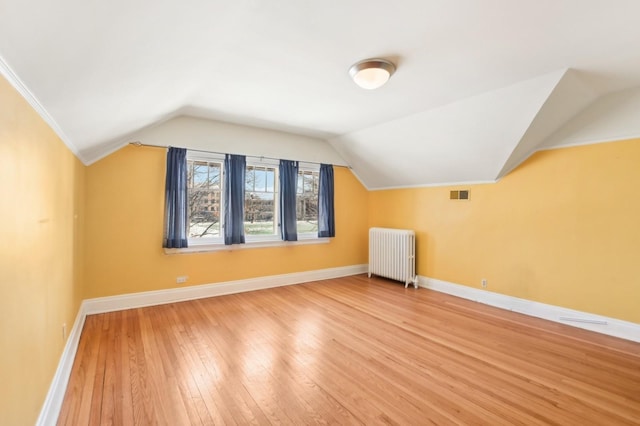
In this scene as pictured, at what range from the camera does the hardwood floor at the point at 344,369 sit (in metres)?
1.83

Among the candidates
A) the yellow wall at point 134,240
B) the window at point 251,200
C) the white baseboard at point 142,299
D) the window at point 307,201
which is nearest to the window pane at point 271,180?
the window at point 251,200

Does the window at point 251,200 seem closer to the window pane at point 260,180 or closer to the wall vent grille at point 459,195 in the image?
the window pane at point 260,180

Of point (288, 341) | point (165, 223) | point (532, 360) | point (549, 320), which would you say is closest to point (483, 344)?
point (532, 360)

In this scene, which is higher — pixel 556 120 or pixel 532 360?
pixel 556 120

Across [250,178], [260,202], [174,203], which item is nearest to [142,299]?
[174,203]

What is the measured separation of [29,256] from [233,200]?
2775 mm

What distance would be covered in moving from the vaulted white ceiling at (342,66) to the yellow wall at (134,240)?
1.02ft

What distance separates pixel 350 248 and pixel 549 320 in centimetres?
316

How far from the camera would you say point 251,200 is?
15.1ft

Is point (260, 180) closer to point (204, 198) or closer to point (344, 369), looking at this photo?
point (204, 198)

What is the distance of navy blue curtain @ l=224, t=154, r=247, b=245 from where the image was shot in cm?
418

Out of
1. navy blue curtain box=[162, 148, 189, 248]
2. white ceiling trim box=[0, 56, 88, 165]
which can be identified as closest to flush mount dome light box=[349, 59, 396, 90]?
white ceiling trim box=[0, 56, 88, 165]

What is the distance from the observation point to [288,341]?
282cm

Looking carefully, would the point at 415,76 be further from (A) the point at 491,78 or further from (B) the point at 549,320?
(B) the point at 549,320
